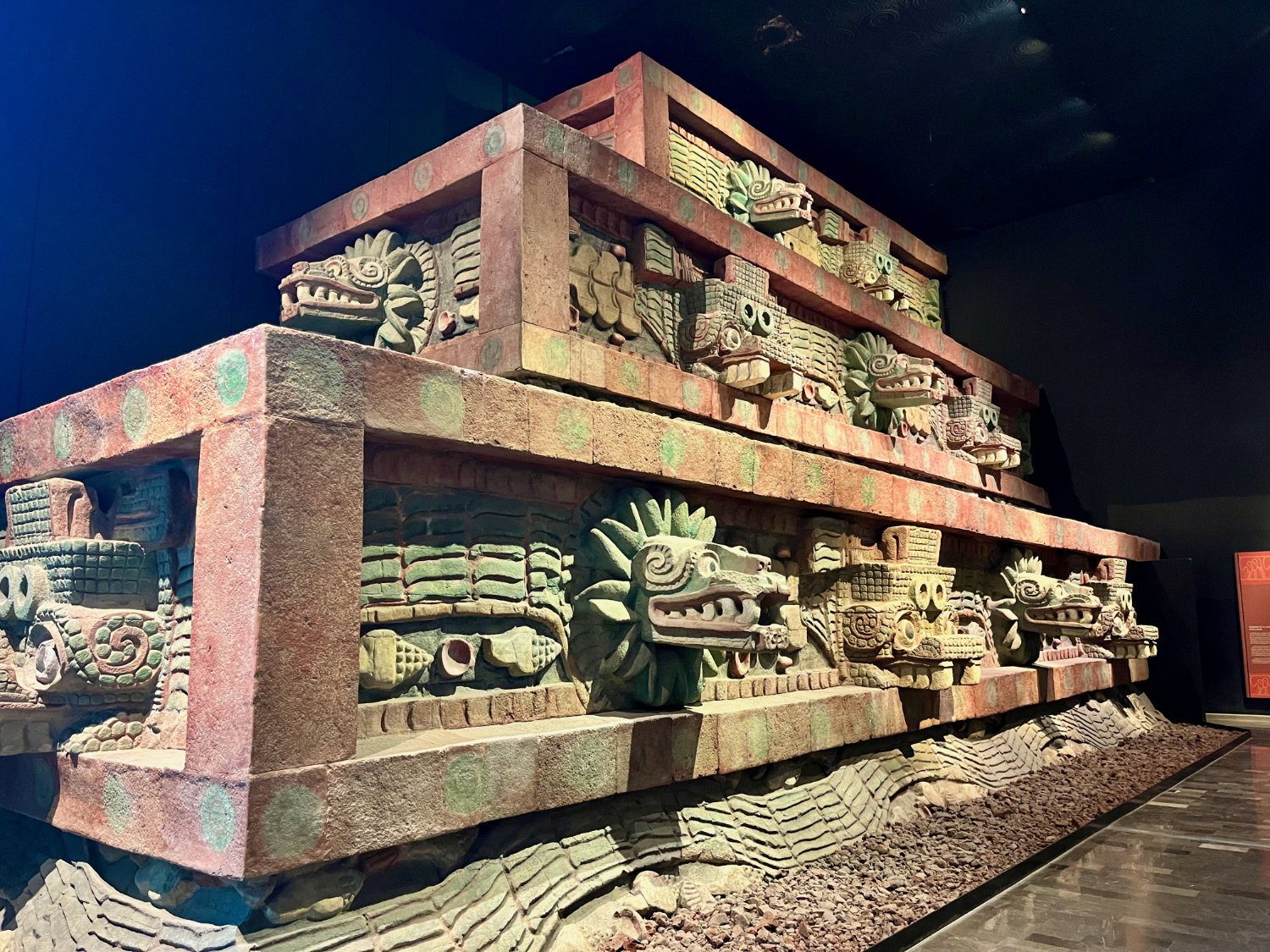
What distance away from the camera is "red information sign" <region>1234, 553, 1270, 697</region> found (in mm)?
10906

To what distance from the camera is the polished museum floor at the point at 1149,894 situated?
4.02 m

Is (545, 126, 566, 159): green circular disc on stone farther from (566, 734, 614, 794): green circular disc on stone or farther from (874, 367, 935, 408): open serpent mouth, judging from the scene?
(874, 367, 935, 408): open serpent mouth

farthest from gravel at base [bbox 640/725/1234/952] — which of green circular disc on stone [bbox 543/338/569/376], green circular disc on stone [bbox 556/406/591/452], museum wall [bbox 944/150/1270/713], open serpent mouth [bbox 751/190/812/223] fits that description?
museum wall [bbox 944/150/1270/713]

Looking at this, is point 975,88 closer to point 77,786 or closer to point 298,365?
point 298,365

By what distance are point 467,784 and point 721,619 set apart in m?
1.32

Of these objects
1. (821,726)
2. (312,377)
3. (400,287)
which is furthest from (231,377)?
(821,726)

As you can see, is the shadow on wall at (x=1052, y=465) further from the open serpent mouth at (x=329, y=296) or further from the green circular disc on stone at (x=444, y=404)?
the green circular disc on stone at (x=444, y=404)

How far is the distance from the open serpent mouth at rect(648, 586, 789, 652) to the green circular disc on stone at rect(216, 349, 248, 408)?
1.99m

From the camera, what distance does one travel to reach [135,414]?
3.45m

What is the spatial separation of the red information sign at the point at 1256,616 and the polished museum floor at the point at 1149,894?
521 centimetres

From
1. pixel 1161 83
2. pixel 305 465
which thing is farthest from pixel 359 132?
pixel 1161 83

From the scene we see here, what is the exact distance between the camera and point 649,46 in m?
8.15

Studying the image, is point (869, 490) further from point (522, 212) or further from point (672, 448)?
point (522, 212)

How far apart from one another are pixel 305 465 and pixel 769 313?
406 centimetres
